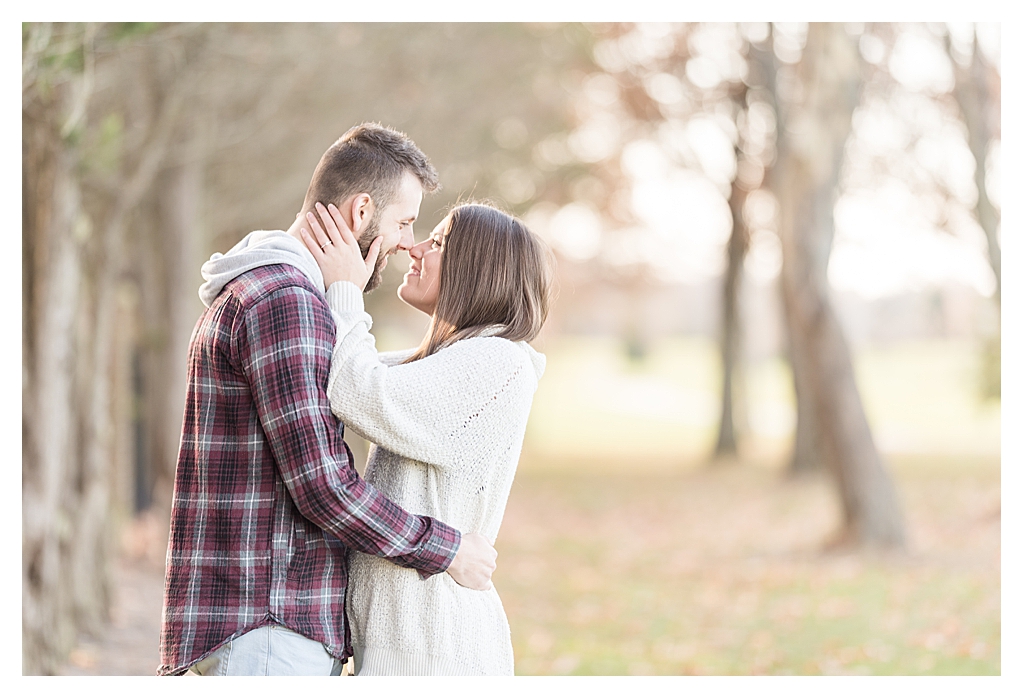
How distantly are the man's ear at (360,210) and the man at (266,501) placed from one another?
0.23 meters

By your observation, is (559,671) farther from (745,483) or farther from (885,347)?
(885,347)

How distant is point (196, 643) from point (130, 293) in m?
12.4

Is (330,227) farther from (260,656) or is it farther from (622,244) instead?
(622,244)

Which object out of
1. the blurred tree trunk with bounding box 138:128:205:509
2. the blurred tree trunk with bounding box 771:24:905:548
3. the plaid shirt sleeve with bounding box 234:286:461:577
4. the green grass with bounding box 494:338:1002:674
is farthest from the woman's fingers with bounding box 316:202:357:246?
the blurred tree trunk with bounding box 771:24:905:548

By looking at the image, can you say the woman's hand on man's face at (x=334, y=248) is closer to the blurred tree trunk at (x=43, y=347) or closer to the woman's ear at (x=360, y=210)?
the woman's ear at (x=360, y=210)

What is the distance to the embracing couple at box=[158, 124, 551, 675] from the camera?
97.0 inches

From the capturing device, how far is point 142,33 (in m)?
4.71

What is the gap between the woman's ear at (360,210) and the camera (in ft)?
9.02

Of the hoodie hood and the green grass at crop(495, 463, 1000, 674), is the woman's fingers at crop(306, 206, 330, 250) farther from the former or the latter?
the green grass at crop(495, 463, 1000, 674)

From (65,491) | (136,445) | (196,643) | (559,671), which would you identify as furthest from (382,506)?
(136,445)

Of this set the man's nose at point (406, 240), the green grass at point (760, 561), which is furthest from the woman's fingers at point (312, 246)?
the green grass at point (760, 561)

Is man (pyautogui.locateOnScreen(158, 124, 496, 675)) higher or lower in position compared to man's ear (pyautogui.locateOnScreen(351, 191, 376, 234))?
lower

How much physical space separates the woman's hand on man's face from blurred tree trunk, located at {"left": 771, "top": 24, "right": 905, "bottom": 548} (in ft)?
28.0

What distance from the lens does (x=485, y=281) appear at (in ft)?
9.04
